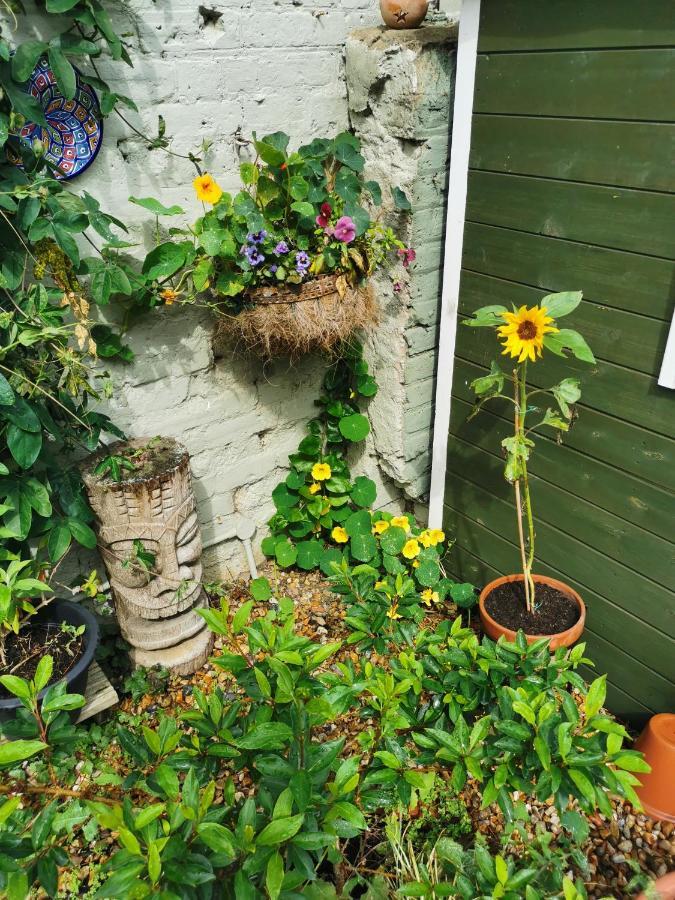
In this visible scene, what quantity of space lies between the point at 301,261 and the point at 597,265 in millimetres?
954

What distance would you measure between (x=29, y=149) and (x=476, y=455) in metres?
1.86

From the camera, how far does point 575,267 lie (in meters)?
1.93

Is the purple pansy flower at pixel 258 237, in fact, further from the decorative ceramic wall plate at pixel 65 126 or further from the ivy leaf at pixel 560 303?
the ivy leaf at pixel 560 303

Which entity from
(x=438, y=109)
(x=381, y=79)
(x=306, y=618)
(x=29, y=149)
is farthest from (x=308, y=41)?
(x=306, y=618)

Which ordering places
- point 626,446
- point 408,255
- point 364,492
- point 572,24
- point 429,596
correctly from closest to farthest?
1. point 572,24
2. point 626,446
3. point 408,255
4. point 429,596
5. point 364,492

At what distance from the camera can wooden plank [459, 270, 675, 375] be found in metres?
1.80

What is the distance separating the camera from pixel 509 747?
4.46 ft

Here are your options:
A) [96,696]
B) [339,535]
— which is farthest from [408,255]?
[96,696]

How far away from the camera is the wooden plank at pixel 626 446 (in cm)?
189

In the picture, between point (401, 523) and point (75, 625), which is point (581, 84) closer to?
point (401, 523)

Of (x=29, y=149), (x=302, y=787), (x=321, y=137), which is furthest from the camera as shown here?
(x=321, y=137)

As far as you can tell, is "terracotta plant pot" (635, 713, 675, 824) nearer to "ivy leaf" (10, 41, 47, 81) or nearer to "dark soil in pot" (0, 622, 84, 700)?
"dark soil in pot" (0, 622, 84, 700)

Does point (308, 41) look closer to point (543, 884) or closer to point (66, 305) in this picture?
point (66, 305)

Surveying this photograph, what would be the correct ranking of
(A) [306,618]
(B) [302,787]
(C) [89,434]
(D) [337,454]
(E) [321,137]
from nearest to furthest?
(B) [302,787], (C) [89,434], (E) [321,137], (A) [306,618], (D) [337,454]
